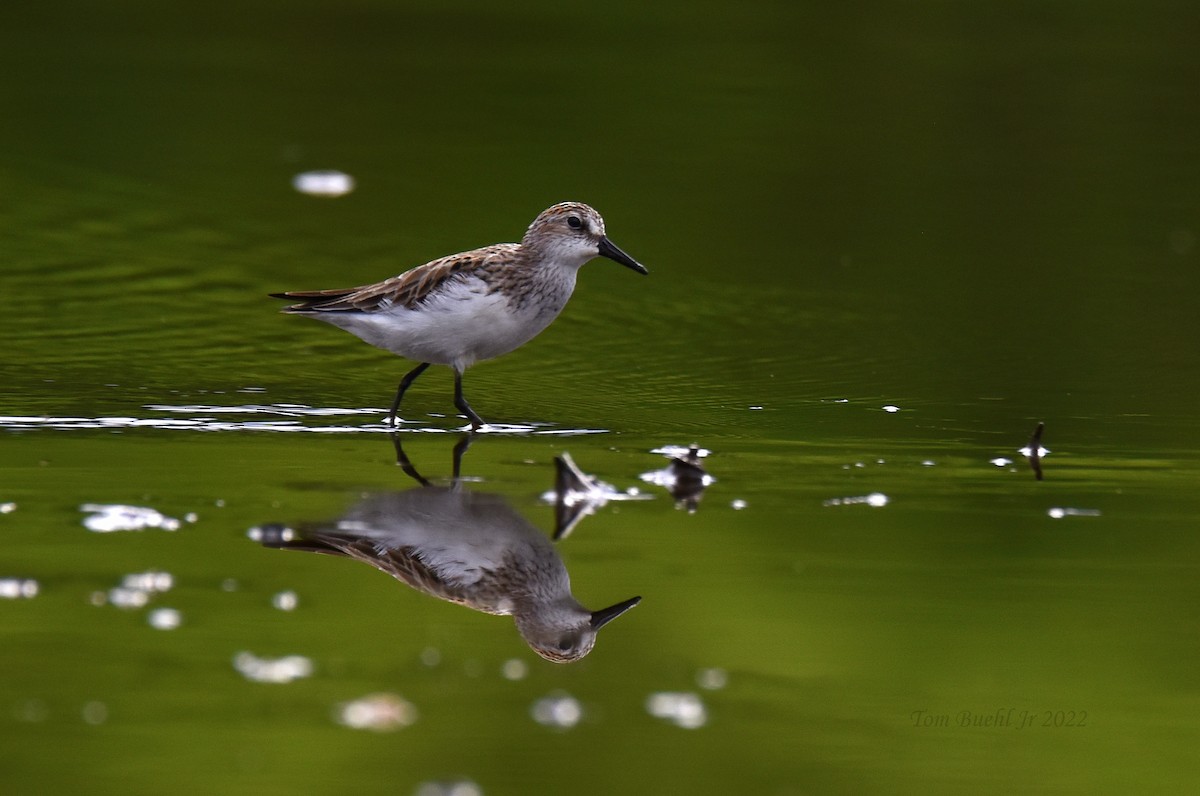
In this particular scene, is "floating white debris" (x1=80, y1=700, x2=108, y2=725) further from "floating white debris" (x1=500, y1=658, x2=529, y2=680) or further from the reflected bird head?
the reflected bird head

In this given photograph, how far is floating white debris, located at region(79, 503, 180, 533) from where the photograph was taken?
631 cm

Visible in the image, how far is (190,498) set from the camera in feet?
22.2

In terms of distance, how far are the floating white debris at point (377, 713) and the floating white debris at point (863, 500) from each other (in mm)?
2529

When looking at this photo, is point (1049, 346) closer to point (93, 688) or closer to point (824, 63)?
point (93, 688)

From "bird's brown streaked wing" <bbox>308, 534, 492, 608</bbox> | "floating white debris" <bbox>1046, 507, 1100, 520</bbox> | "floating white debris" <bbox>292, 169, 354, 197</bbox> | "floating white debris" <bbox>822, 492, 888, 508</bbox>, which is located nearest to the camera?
"bird's brown streaked wing" <bbox>308, 534, 492, 608</bbox>

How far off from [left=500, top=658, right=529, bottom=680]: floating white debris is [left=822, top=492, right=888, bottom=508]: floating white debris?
2.04 metres

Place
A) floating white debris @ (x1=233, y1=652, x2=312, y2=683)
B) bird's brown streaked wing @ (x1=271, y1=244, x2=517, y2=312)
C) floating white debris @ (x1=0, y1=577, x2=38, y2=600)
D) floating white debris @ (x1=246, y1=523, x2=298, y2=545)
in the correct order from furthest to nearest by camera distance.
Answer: bird's brown streaked wing @ (x1=271, y1=244, x2=517, y2=312) → floating white debris @ (x1=246, y1=523, x2=298, y2=545) → floating white debris @ (x1=0, y1=577, x2=38, y2=600) → floating white debris @ (x1=233, y1=652, x2=312, y2=683)

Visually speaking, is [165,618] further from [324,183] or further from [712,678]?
[324,183]

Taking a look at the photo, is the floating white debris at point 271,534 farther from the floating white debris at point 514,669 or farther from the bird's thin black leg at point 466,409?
the bird's thin black leg at point 466,409

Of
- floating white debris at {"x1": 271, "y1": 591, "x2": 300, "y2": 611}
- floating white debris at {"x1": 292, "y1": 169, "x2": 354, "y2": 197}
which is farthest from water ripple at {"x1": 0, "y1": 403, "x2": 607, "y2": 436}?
floating white debris at {"x1": 292, "y1": 169, "x2": 354, "y2": 197}

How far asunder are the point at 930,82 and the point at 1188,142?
287 cm

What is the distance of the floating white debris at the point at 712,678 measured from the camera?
16.9 feet

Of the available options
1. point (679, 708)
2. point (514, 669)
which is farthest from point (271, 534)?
point (679, 708)

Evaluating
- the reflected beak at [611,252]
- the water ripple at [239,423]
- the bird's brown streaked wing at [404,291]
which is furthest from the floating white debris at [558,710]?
the reflected beak at [611,252]
